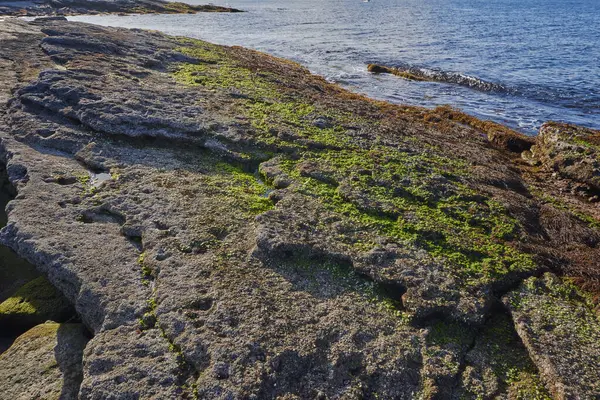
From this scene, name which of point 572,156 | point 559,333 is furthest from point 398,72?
point 559,333

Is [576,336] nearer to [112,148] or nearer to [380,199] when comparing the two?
[380,199]

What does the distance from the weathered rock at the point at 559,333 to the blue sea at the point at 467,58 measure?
18.2 metres

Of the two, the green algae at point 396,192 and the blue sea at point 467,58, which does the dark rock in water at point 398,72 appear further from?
the green algae at point 396,192

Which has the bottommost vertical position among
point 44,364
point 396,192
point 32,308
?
point 32,308

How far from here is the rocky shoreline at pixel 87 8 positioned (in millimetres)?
77188

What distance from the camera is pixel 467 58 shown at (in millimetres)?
44406

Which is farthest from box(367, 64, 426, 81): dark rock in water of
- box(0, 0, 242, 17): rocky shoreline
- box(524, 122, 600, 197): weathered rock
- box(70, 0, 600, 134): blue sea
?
box(0, 0, 242, 17): rocky shoreline

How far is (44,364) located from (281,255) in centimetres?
481

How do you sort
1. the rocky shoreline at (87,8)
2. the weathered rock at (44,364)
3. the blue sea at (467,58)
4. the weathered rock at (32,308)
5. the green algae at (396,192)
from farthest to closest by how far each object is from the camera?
the rocky shoreline at (87,8) → the blue sea at (467,58) → the green algae at (396,192) → the weathered rock at (32,308) → the weathered rock at (44,364)

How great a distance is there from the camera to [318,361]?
715cm

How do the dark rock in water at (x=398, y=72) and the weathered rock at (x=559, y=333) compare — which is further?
the dark rock in water at (x=398, y=72)

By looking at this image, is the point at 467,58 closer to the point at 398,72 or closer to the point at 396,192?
the point at 398,72

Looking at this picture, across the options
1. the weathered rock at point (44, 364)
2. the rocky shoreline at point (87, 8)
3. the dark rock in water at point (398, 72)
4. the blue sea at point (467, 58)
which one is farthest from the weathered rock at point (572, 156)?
the rocky shoreline at point (87, 8)

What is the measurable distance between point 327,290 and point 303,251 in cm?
118
